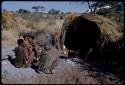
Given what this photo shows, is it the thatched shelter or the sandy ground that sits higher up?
the thatched shelter

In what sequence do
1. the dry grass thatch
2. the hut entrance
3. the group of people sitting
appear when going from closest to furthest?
the group of people sitting, the dry grass thatch, the hut entrance

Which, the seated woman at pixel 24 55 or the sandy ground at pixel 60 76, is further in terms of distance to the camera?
the seated woman at pixel 24 55

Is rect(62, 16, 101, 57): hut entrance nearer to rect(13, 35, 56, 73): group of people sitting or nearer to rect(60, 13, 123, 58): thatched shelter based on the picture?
rect(60, 13, 123, 58): thatched shelter

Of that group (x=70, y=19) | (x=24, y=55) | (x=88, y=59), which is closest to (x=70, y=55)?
(x=88, y=59)

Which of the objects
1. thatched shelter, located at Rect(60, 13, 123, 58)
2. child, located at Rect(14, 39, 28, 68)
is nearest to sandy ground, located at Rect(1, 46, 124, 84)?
child, located at Rect(14, 39, 28, 68)

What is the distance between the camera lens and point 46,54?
890 cm

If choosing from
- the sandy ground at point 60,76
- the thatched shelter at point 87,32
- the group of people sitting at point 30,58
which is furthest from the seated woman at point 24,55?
the thatched shelter at point 87,32

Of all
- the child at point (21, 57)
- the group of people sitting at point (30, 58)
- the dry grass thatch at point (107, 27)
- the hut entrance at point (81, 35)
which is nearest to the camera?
the group of people sitting at point (30, 58)

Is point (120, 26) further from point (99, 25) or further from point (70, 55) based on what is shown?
point (70, 55)

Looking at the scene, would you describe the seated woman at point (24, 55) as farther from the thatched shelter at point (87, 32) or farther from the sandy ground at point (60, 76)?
the thatched shelter at point (87, 32)

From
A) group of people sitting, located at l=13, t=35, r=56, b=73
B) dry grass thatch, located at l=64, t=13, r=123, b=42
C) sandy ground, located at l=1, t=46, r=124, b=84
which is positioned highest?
dry grass thatch, located at l=64, t=13, r=123, b=42

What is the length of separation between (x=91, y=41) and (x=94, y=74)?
8.00ft

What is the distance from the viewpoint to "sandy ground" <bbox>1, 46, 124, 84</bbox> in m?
7.77

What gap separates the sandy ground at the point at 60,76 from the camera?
25.5 ft
